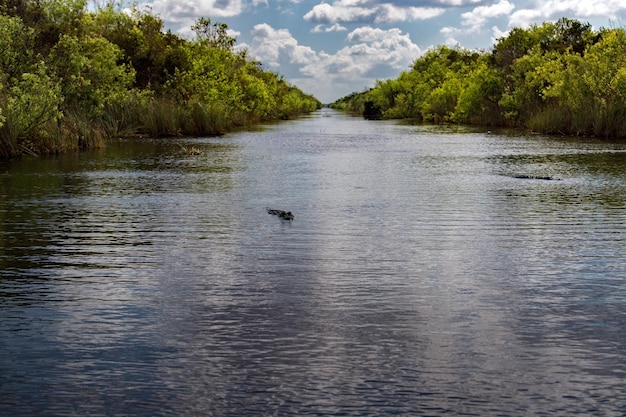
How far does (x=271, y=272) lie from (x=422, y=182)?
11.9 m

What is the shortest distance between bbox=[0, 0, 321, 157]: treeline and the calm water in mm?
10677

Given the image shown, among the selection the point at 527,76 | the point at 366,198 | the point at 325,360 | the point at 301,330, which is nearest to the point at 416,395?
the point at 325,360

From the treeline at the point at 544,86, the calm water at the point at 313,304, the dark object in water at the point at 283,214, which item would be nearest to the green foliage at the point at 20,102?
the calm water at the point at 313,304

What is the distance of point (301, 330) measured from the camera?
725 centimetres

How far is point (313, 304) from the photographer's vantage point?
8180mm

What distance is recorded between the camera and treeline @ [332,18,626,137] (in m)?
44.7

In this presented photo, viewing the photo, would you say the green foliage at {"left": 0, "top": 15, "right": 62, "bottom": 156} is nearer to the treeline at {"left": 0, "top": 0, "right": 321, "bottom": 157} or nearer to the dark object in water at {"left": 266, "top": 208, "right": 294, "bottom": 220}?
the treeline at {"left": 0, "top": 0, "right": 321, "bottom": 157}

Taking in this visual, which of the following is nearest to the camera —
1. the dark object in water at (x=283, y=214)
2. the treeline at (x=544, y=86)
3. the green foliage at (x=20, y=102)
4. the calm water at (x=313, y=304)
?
the calm water at (x=313, y=304)

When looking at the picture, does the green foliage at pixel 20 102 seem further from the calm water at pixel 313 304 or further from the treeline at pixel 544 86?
the treeline at pixel 544 86

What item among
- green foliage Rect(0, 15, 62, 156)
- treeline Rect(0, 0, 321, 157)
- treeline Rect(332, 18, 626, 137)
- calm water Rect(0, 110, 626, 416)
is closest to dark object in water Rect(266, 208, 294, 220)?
calm water Rect(0, 110, 626, 416)

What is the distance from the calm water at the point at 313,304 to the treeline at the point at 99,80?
10.7m

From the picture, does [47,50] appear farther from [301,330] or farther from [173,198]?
[301,330]

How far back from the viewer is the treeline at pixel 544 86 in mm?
44719

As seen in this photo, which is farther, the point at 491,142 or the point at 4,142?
Result: the point at 491,142
